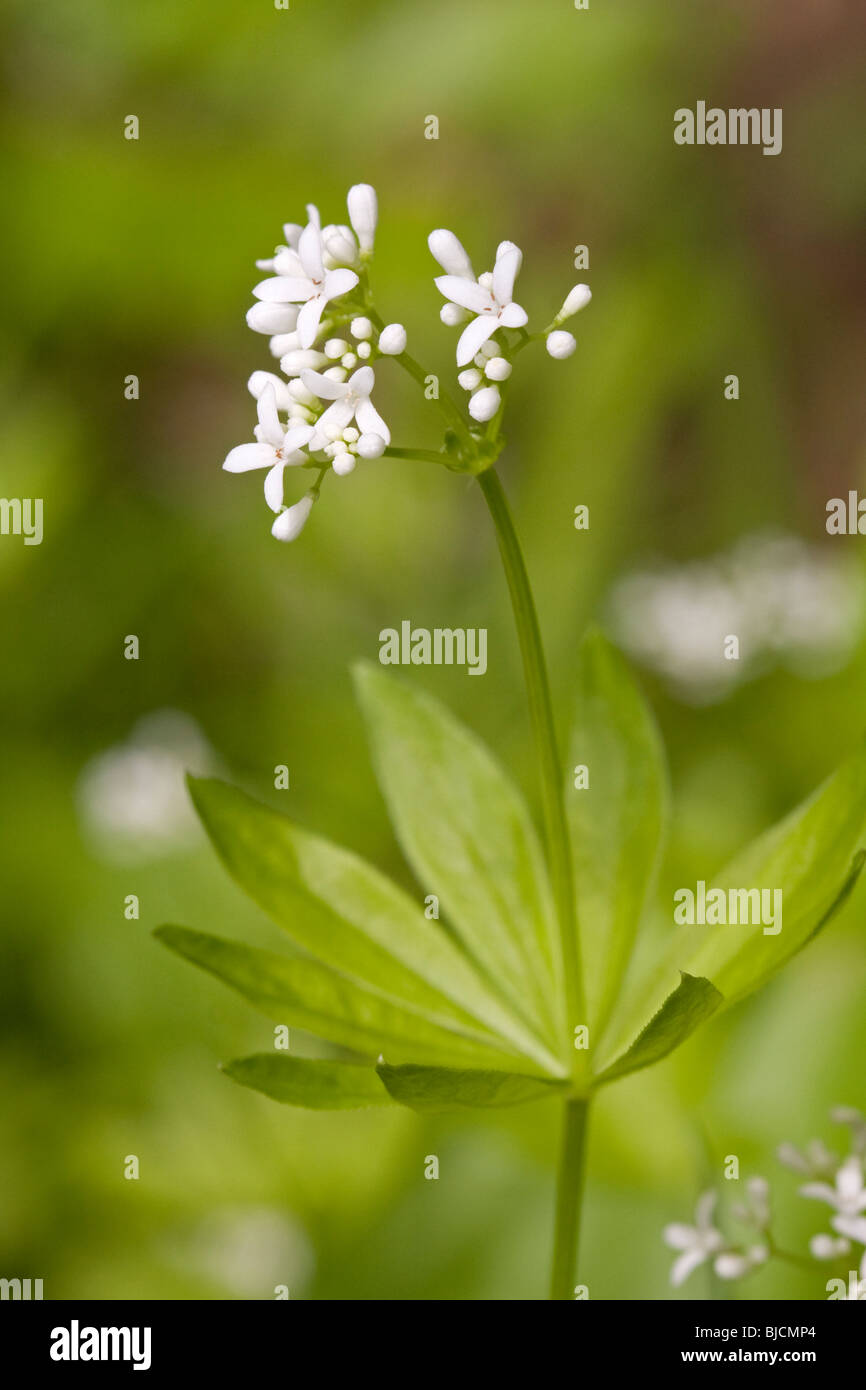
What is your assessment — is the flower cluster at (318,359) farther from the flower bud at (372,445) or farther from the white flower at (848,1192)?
the white flower at (848,1192)

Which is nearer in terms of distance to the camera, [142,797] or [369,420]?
[369,420]

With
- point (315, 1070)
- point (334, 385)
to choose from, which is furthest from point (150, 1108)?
point (334, 385)

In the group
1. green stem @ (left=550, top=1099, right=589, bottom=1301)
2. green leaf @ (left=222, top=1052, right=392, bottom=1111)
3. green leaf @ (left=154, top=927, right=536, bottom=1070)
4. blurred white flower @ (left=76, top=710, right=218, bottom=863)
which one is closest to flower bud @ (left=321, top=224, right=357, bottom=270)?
green leaf @ (left=154, top=927, right=536, bottom=1070)

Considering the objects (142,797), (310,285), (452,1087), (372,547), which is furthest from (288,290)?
(372,547)

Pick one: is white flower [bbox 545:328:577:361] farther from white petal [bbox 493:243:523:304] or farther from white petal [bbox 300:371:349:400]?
white petal [bbox 300:371:349:400]

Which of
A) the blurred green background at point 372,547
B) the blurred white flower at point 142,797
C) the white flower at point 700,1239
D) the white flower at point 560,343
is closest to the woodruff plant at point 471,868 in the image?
the white flower at point 560,343

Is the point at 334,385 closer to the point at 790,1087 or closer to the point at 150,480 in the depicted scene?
the point at 790,1087

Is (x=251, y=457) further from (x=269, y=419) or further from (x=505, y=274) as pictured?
(x=505, y=274)
